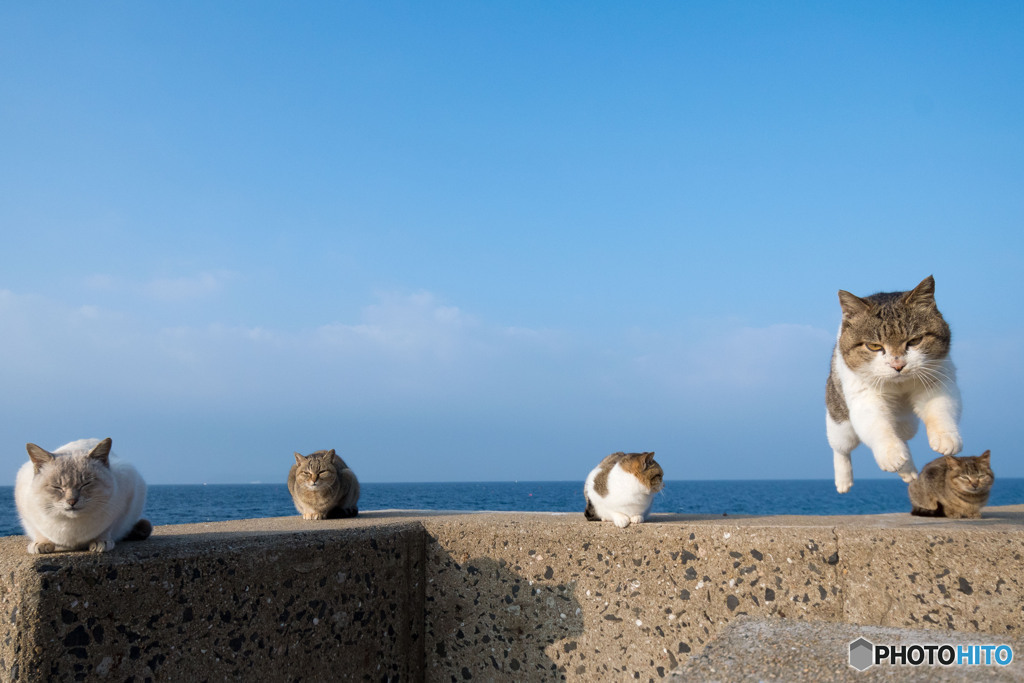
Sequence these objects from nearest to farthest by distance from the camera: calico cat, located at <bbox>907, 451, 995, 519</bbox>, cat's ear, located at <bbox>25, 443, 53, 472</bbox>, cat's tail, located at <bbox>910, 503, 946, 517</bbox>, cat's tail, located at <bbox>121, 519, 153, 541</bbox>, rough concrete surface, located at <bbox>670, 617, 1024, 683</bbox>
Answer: rough concrete surface, located at <bbox>670, 617, 1024, 683</bbox>, cat's ear, located at <bbox>25, 443, 53, 472</bbox>, cat's tail, located at <bbox>121, 519, 153, 541</bbox>, calico cat, located at <bbox>907, 451, 995, 519</bbox>, cat's tail, located at <bbox>910, 503, 946, 517</bbox>

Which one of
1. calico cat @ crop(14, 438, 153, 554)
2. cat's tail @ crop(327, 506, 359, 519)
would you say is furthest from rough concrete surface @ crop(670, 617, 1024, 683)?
cat's tail @ crop(327, 506, 359, 519)

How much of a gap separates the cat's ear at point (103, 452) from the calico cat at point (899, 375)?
297cm

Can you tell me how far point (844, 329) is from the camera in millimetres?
2846

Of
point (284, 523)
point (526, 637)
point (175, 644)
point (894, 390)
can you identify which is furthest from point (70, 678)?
point (894, 390)

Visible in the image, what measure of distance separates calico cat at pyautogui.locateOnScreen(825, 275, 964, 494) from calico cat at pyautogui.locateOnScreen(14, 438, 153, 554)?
2.85 meters

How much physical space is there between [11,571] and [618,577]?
2276mm

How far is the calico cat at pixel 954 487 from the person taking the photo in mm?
3307

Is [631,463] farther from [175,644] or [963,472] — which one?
[175,644]

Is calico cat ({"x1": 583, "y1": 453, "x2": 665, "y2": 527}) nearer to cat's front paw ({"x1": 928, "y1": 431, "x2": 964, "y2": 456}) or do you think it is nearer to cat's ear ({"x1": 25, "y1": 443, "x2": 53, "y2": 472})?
cat's front paw ({"x1": 928, "y1": 431, "x2": 964, "y2": 456})

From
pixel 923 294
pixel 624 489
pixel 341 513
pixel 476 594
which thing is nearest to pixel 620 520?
pixel 624 489

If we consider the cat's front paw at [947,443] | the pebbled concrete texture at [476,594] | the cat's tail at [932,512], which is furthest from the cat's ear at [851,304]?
the cat's tail at [932,512]

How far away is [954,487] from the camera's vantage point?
336cm

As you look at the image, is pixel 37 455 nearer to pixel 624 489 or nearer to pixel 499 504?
pixel 624 489

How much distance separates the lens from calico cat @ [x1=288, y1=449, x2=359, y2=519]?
13.8 ft
